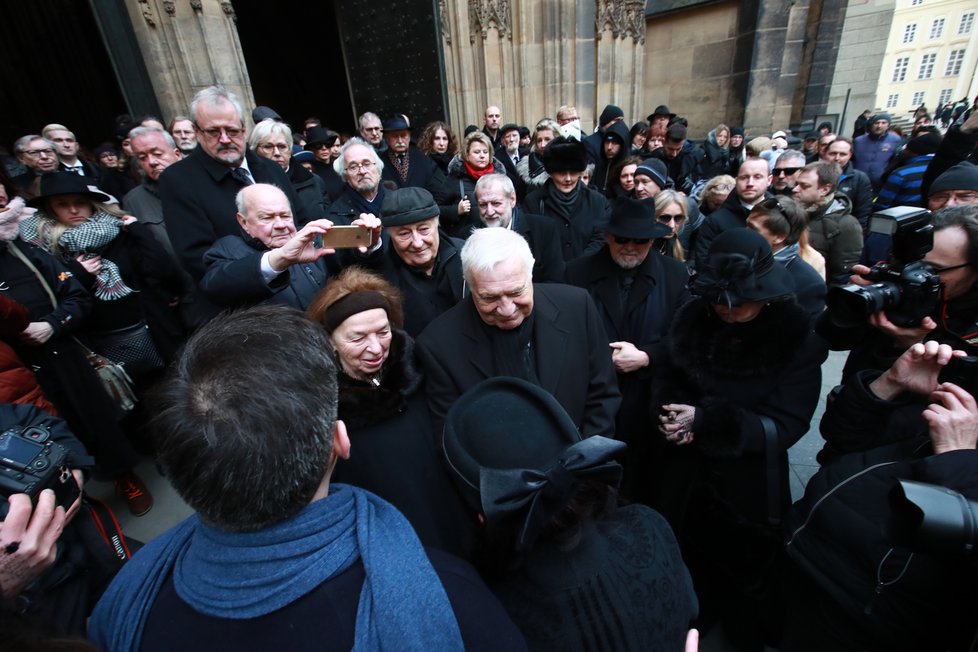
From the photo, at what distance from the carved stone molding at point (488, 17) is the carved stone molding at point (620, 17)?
177 cm

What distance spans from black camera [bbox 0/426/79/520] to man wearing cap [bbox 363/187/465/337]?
156 centimetres

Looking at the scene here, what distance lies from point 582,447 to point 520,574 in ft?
1.17

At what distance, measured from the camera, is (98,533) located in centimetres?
150

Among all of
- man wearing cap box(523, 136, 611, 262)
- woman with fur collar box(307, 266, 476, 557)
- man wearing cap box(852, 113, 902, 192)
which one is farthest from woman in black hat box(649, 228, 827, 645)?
man wearing cap box(852, 113, 902, 192)

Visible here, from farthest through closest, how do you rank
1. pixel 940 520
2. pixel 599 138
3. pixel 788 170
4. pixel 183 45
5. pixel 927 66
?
pixel 927 66 → pixel 599 138 → pixel 183 45 → pixel 788 170 → pixel 940 520

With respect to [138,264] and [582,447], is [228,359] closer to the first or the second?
[582,447]

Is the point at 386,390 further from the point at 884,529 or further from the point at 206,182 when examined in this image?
the point at 206,182

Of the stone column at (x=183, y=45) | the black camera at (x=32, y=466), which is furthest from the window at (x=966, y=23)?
the black camera at (x=32, y=466)

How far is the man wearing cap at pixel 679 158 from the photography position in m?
6.22

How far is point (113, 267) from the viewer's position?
3.00 meters

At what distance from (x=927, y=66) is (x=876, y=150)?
1904 inches

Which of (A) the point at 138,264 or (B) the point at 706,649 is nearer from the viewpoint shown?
(B) the point at 706,649

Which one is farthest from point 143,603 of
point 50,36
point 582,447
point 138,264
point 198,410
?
point 50,36

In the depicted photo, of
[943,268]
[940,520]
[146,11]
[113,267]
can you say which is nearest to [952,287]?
[943,268]
